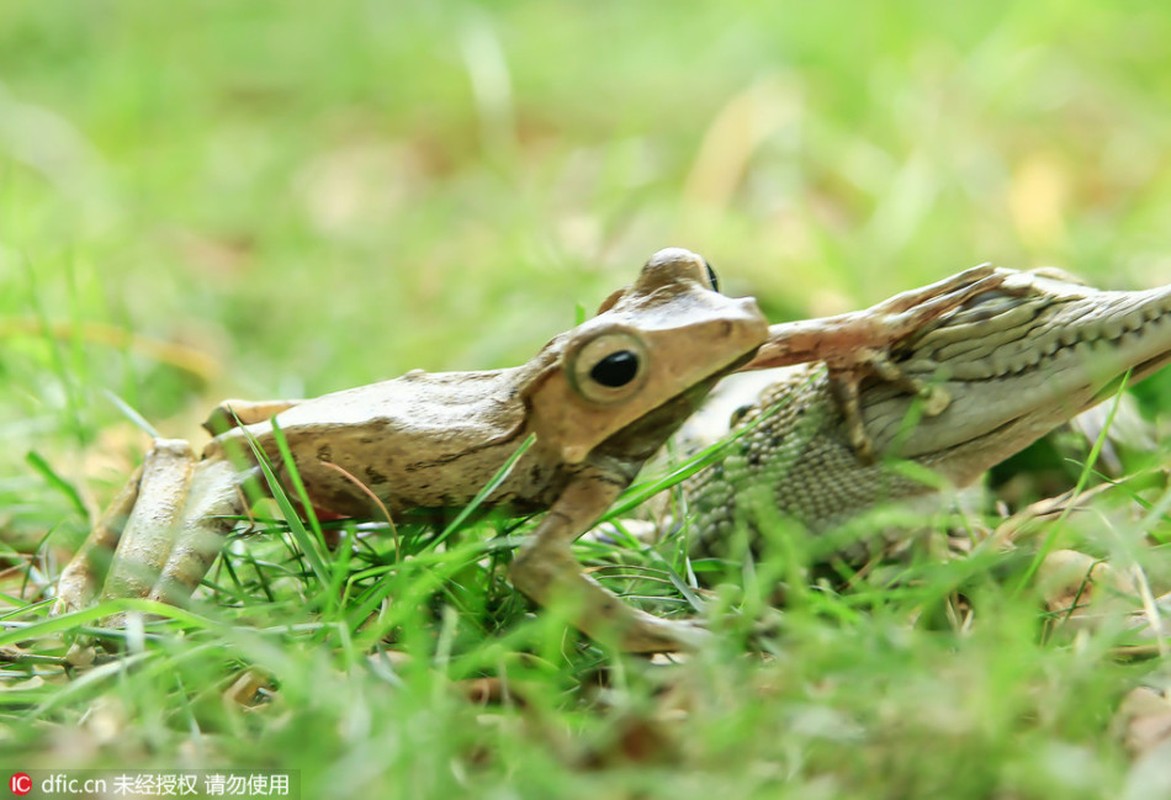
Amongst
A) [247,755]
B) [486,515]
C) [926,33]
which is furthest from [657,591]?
[926,33]

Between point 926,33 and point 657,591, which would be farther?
point 926,33

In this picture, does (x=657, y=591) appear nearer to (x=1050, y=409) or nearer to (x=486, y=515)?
(x=486, y=515)

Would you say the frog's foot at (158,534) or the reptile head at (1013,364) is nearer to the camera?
the frog's foot at (158,534)

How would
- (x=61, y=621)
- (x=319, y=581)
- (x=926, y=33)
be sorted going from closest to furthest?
(x=61, y=621)
(x=319, y=581)
(x=926, y=33)

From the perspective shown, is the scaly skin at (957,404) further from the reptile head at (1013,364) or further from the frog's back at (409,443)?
the frog's back at (409,443)

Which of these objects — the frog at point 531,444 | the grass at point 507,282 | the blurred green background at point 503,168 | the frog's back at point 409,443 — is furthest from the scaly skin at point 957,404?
the blurred green background at point 503,168

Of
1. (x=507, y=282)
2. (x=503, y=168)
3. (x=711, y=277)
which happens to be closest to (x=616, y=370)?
(x=711, y=277)

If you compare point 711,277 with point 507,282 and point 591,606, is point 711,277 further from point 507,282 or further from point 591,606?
point 507,282
